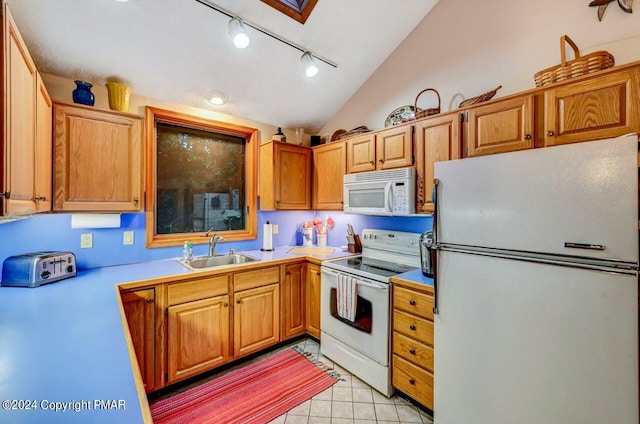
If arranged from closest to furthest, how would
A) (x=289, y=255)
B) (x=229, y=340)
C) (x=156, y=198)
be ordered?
(x=229, y=340) < (x=156, y=198) < (x=289, y=255)

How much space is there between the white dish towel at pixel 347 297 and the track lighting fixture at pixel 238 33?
190cm

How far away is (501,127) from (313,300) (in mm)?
2103

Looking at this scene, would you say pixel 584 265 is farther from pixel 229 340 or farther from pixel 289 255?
pixel 229 340

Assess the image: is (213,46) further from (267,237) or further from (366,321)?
(366,321)

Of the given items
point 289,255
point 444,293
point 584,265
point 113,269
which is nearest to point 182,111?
point 113,269

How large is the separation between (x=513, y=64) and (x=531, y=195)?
1321 millimetres

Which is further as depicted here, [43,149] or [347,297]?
[347,297]

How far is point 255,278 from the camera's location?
2438 mm

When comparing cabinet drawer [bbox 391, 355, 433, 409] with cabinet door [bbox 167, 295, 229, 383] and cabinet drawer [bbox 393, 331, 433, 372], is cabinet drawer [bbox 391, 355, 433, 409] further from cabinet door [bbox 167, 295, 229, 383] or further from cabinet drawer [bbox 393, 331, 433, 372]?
cabinet door [bbox 167, 295, 229, 383]

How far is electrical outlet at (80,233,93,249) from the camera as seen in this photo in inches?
83.5

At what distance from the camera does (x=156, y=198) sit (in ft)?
8.31

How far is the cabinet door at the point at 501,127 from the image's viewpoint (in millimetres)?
1641

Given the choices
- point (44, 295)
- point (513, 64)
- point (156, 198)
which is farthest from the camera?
point (156, 198)

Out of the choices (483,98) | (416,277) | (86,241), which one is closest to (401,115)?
(483,98)
